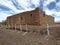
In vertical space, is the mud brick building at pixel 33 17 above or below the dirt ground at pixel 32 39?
above

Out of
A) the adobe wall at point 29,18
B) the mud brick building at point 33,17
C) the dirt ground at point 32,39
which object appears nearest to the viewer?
the dirt ground at point 32,39

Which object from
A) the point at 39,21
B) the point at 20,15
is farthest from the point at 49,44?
the point at 20,15

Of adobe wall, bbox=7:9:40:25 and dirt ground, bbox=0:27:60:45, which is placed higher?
adobe wall, bbox=7:9:40:25

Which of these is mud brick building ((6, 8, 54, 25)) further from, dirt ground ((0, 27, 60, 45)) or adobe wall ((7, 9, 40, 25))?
dirt ground ((0, 27, 60, 45))

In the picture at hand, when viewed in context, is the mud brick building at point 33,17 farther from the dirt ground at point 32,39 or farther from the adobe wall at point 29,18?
the dirt ground at point 32,39

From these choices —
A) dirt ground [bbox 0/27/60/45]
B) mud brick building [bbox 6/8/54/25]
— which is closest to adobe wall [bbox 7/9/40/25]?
mud brick building [bbox 6/8/54/25]

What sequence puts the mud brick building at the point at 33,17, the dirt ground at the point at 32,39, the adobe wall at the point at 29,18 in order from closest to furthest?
the dirt ground at the point at 32,39
the mud brick building at the point at 33,17
the adobe wall at the point at 29,18

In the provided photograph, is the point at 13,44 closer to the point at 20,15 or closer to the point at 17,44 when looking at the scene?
the point at 17,44

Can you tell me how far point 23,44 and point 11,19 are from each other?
163ft

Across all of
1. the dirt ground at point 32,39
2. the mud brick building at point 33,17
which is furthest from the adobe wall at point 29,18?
the dirt ground at point 32,39

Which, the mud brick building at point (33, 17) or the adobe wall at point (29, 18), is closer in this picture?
the mud brick building at point (33, 17)

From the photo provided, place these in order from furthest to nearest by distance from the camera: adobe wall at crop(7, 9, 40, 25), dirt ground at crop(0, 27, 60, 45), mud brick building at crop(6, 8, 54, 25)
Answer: adobe wall at crop(7, 9, 40, 25) → mud brick building at crop(6, 8, 54, 25) → dirt ground at crop(0, 27, 60, 45)

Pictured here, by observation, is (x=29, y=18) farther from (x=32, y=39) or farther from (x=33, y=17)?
(x=32, y=39)

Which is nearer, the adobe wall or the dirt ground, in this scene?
the dirt ground
